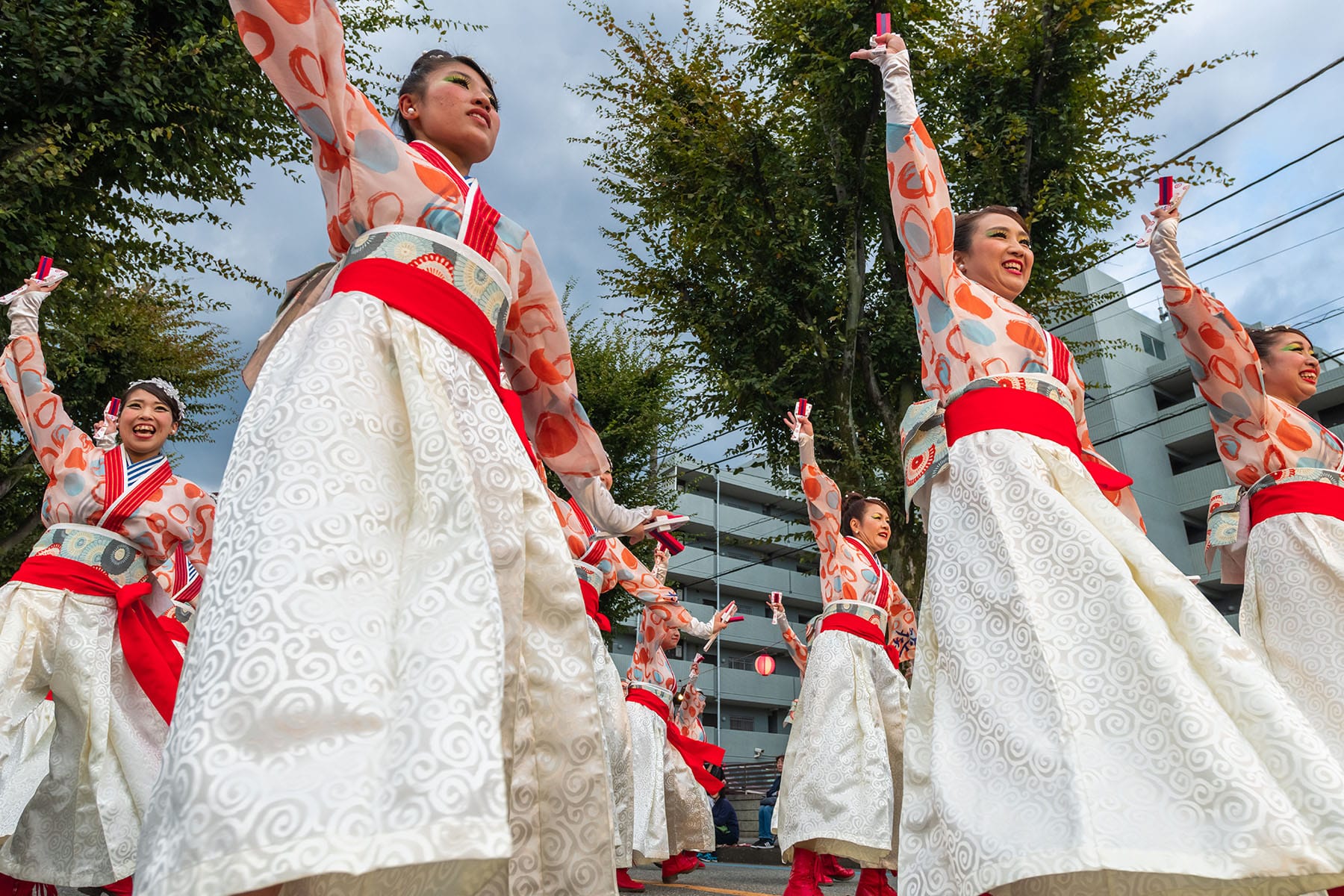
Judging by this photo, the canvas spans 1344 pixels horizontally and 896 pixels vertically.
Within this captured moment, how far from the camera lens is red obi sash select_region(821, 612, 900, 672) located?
5.70 metres

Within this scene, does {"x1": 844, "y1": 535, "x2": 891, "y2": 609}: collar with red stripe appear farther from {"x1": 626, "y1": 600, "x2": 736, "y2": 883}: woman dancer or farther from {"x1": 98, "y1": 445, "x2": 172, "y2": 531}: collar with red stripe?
{"x1": 98, "y1": 445, "x2": 172, "y2": 531}: collar with red stripe

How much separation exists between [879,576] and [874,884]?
1880mm

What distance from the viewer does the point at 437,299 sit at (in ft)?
6.63

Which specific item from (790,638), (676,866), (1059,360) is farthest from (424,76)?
(676,866)

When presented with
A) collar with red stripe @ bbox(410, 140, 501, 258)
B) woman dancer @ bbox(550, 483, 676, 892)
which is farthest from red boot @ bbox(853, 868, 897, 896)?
collar with red stripe @ bbox(410, 140, 501, 258)

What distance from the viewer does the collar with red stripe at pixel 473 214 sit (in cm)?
217

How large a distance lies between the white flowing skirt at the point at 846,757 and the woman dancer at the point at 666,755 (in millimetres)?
2677

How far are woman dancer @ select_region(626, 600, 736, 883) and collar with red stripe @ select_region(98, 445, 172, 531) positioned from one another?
4587 millimetres

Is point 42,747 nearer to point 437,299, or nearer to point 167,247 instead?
point 437,299

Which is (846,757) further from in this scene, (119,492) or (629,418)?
(629,418)

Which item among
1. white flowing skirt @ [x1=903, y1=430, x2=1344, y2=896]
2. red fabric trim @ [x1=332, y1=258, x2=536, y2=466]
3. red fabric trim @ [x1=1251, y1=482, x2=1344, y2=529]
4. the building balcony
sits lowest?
white flowing skirt @ [x1=903, y1=430, x2=1344, y2=896]

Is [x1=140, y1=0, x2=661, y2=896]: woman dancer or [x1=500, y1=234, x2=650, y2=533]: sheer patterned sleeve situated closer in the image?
[x1=140, y1=0, x2=661, y2=896]: woman dancer

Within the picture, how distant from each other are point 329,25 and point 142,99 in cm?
682

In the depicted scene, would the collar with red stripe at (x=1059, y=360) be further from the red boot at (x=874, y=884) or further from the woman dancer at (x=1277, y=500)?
A: the red boot at (x=874, y=884)
